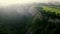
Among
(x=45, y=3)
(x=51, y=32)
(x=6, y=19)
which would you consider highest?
Result: (x=45, y=3)

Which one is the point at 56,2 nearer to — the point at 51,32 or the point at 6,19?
the point at 51,32

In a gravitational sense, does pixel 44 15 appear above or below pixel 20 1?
below

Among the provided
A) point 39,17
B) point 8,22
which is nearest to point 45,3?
point 39,17

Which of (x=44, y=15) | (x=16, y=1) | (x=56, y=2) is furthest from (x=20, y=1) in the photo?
(x=56, y=2)

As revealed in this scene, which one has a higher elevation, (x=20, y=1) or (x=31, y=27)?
(x=20, y=1)

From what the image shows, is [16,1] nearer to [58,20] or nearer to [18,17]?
[18,17]

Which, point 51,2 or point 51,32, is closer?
point 51,32

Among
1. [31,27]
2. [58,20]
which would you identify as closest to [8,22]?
[31,27]

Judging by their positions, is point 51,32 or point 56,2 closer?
point 51,32
